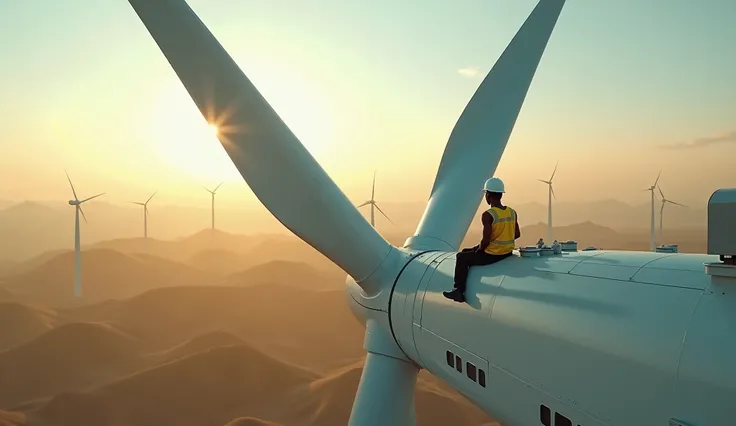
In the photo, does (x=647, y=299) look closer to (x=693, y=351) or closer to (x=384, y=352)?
(x=693, y=351)

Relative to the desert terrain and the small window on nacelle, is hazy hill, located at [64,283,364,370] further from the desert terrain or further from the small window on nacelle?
Answer: the small window on nacelle

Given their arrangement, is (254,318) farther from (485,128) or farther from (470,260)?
(470,260)

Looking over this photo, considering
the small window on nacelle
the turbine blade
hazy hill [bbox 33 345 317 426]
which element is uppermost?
the turbine blade

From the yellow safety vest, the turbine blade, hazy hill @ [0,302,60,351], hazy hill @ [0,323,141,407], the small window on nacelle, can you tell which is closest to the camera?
the small window on nacelle

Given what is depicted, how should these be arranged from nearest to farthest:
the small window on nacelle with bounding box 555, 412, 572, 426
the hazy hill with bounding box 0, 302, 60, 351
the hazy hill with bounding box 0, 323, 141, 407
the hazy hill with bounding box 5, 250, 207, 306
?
the small window on nacelle with bounding box 555, 412, 572, 426 → the hazy hill with bounding box 0, 323, 141, 407 → the hazy hill with bounding box 0, 302, 60, 351 → the hazy hill with bounding box 5, 250, 207, 306

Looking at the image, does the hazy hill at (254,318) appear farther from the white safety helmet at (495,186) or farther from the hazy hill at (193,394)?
the white safety helmet at (495,186)

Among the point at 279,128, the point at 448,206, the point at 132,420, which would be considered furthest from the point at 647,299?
the point at 132,420

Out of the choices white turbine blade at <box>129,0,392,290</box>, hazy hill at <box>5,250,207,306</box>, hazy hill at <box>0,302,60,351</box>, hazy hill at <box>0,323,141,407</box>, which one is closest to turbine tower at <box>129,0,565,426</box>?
white turbine blade at <box>129,0,392,290</box>

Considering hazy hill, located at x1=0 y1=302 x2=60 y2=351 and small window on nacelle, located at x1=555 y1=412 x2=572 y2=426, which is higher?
small window on nacelle, located at x1=555 y1=412 x2=572 y2=426
